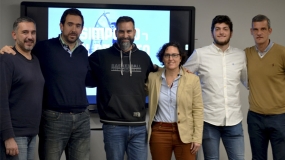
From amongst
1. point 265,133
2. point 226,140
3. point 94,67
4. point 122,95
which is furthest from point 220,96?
point 94,67

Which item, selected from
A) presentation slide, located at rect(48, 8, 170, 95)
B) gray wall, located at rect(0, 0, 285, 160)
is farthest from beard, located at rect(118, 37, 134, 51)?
gray wall, located at rect(0, 0, 285, 160)

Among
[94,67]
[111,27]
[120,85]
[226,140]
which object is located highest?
[111,27]

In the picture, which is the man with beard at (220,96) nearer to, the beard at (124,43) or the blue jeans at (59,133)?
the beard at (124,43)

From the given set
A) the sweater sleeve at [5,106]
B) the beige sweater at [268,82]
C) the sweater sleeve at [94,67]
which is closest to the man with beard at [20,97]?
the sweater sleeve at [5,106]

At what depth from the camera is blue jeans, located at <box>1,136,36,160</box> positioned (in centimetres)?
234

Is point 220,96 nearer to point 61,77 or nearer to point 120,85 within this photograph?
point 120,85

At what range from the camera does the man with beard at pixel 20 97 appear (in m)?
2.27

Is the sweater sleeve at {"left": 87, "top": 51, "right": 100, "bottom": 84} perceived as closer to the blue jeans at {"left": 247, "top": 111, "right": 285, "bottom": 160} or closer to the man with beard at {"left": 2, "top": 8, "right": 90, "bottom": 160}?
the man with beard at {"left": 2, "top": 8, "right": 90, "bottom": 160}

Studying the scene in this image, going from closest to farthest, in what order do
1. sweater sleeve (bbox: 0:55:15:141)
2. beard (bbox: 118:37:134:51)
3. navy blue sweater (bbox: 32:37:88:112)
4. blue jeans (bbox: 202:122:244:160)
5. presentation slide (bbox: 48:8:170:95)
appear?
sweater sleeve (bbox: 0:55:15:141) < navy blue sweater (bbox: 32:37:88:112) < beard (bbox: 118:37:134:51) < blue jeans (bbox: 202:122:244:160) < presentation slide (bbox: 48:8:170:95)

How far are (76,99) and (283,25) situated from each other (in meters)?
2.69

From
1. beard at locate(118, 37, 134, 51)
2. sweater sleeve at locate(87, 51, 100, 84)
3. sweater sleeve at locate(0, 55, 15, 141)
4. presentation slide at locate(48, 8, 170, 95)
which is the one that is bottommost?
sweater sleeve at locate(0, 55, 15, 141)

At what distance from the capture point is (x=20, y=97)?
7.73 feet

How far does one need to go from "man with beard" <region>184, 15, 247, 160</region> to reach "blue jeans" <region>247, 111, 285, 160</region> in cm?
17

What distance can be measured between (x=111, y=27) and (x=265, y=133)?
1.91 meters
